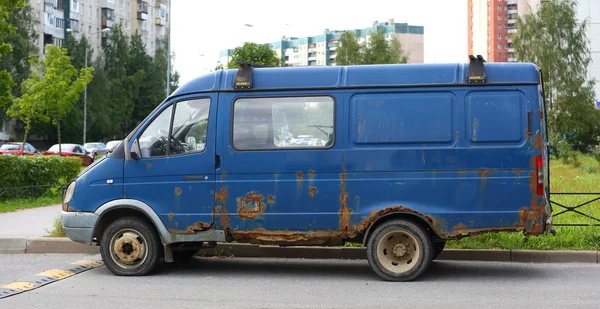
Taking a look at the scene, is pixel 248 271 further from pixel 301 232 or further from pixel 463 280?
pixel 463 280

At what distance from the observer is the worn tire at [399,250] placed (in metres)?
10.1

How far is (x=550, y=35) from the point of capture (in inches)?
2515

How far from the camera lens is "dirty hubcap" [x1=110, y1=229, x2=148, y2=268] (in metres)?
10.8

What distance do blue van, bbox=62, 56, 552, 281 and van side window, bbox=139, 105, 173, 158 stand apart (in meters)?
0.01

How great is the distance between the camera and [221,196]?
34.5 ft

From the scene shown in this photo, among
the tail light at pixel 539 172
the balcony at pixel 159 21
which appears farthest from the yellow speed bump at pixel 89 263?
the balcony at pixel 159 21

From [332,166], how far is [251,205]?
1.10 meters

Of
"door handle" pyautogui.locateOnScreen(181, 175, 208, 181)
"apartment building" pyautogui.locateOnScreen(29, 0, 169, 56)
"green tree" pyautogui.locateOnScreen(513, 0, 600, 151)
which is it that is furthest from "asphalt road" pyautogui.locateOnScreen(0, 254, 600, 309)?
"apartment building" pyautogui.locateOnScreen(29, 0, 169, 56)

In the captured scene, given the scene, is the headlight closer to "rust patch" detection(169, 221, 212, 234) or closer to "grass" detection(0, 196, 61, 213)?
"rust patch" detection(169, 221, 212, 234)

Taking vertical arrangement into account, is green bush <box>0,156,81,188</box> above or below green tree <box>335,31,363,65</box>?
below

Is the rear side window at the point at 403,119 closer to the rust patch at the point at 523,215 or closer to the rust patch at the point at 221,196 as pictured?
the rust patch at the point at 523,215

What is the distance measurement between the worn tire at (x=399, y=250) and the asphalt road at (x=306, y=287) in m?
0.18

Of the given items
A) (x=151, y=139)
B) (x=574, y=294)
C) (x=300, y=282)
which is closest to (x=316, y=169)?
(x=300, y=282)

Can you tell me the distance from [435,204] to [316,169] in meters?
1.46
